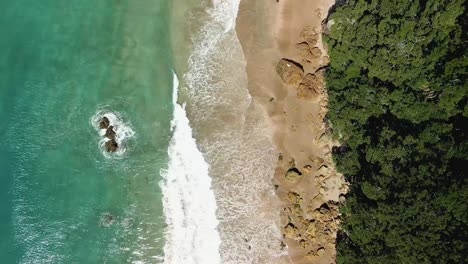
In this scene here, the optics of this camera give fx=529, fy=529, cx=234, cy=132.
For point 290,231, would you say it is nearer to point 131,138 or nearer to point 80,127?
point 131,138

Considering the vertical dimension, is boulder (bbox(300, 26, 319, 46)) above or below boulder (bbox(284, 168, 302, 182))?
above

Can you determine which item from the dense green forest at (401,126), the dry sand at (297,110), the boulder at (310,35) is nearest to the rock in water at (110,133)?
the dry sand at (297,110)

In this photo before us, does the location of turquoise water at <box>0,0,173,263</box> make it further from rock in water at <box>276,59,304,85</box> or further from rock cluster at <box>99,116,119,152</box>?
rock in water at <box>276,59,304,85</box>

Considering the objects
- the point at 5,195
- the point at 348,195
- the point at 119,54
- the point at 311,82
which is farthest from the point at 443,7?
the point at 5,195

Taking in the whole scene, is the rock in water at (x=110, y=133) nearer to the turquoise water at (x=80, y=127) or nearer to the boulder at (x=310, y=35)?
the turquoise water at (x=80, y=127)

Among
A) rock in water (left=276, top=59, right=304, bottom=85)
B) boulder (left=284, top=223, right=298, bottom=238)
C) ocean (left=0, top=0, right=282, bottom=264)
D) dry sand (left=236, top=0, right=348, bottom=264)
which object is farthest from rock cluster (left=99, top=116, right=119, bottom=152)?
boulder (left=284, top=223, right=298, bottom=238)

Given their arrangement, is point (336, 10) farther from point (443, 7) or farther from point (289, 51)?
point (443, 7)

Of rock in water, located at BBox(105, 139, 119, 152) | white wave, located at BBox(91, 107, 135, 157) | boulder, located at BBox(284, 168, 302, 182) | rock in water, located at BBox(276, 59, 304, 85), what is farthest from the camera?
white wave, located at BBox(91, 107, 135, 157)
